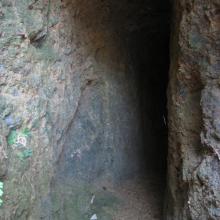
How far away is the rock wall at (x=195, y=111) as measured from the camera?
8.93 feet

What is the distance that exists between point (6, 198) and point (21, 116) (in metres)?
0.56

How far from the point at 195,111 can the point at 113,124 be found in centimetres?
151

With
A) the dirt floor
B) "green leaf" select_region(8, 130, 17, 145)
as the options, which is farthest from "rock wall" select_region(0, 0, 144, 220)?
the dirt floor

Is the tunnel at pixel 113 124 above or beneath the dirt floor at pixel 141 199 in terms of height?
above

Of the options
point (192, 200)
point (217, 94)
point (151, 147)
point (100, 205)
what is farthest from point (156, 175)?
point (217, 94)

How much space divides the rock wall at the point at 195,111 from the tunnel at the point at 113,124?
82cm

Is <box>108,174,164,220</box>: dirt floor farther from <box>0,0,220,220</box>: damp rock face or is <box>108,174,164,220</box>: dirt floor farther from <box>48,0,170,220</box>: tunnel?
<box>0,0,220,220</box>: damp rock face

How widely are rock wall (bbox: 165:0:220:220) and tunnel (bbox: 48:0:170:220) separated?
0.82m

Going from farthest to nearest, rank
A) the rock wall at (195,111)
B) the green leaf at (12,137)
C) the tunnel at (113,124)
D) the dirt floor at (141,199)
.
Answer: the dirt floor at (141,199), the tunnel at (113,124), the rock wall at (195,111), the green leaf at (12,137)

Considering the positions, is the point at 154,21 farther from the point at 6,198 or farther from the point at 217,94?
the point at 6,198

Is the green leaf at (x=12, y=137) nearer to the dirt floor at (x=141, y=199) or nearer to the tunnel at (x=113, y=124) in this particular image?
the tunnel at (x=113, y=124)

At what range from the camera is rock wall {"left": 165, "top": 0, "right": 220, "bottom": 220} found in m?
2.72

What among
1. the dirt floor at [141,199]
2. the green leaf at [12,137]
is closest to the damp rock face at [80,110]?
the green leaf at [12,137]

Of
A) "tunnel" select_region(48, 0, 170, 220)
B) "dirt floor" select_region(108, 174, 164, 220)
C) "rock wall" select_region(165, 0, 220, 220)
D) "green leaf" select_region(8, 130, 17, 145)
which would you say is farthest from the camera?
"dirt floor" select_region(108, 174, 164, 220)
